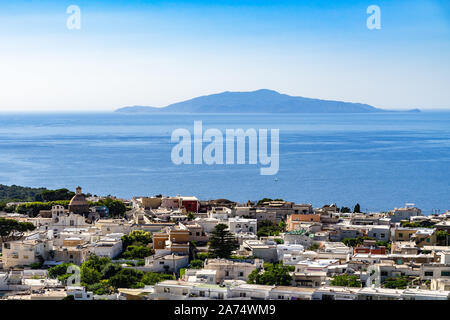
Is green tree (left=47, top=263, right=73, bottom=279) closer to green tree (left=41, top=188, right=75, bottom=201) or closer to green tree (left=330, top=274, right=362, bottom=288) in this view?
green tree (left=330, top=274, right=362, bottom=288)

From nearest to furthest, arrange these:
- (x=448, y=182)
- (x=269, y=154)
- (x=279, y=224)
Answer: (x=279, y=224) < (x=448, y=182) < (x=269, y=154)

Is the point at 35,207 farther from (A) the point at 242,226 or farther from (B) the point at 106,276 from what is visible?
(B) the point at 106,276

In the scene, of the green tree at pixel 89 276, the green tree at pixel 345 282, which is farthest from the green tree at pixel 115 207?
the green tree at pixel 345 282
